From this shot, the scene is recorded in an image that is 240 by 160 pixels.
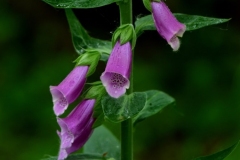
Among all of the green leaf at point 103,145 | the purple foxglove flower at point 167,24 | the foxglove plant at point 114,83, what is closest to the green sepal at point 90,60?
the foxglove plant at point 114,83

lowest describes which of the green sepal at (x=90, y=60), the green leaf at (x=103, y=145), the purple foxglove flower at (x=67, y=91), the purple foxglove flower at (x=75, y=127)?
the green leaf at (x=103, y=145)

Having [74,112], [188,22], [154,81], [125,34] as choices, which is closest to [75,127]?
[74,112]

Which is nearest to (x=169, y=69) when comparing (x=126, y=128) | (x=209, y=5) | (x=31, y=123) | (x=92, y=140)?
(x=209, y=5)

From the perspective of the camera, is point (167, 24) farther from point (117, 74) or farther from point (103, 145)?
point (103, 145)

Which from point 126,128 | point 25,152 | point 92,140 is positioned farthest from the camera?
point 25,152

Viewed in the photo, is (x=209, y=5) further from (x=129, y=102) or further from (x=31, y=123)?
(x=129, y=102)

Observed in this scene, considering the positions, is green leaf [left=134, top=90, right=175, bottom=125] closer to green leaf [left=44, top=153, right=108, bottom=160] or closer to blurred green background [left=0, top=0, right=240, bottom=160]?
green leaf [left=44, top=153, right=108, bottom=160]

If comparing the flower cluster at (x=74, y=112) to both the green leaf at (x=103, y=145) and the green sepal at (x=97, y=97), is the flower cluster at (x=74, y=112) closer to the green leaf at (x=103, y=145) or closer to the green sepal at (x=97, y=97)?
the green sepal at (x=97, y=97)
